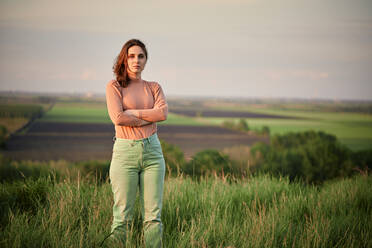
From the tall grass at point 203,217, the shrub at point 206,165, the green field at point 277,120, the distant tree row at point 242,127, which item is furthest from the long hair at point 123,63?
the green field at point 277,120

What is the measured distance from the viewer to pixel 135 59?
125 inches

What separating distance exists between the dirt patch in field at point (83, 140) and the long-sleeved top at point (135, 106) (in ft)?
187

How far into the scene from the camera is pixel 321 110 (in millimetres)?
174500

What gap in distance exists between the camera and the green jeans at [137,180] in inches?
119

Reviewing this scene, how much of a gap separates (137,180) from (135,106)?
2.35 feet

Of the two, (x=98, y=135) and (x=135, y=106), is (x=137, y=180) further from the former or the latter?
(x=98, y=135)

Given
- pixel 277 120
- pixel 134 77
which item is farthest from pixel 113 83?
pixel 277 120

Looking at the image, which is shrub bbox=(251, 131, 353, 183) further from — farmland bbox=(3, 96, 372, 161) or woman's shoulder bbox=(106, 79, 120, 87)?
woman's shoulder bbox=(106, 79, 120, 87)

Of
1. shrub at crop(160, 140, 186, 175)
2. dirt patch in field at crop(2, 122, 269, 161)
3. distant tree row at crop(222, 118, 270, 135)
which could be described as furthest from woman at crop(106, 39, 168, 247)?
distant tree row at crop(222, 118, 270, 135)

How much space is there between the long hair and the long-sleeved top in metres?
0.06

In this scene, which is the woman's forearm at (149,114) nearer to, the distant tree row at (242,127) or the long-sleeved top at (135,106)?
the long-sleeved top at (135,106)

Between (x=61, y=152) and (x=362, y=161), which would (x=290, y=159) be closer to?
(x=362, y=161)

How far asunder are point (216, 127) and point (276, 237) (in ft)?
384

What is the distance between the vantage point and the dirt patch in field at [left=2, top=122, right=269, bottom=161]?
71938 millimetres
